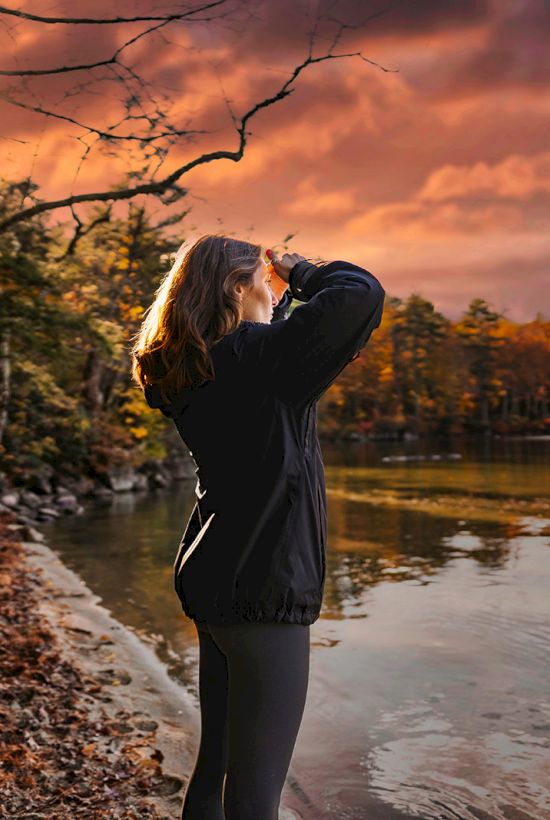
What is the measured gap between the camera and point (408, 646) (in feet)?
20.8

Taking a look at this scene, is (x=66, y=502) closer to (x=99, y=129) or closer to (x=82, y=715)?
(x=99, y=129)

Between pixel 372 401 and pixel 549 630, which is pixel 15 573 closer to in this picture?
pixel 549 630

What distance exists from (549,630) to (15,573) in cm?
474

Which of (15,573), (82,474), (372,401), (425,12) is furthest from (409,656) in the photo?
(372,401)

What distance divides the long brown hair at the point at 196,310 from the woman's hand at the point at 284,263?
0.11m

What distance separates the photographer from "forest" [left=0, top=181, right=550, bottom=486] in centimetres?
805

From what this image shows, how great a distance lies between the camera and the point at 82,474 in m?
18.1

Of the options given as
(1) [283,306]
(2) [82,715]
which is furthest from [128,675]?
(1) [283,306]

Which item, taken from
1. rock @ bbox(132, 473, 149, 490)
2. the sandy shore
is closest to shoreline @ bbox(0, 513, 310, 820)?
the sandy shore

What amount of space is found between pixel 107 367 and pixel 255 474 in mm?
19400

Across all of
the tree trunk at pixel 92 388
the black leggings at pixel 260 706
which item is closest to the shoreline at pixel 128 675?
the black leggings at pixel 260 706

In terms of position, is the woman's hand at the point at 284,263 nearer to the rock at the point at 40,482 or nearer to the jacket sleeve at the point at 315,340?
the jacket sleeve at the point at 315,340

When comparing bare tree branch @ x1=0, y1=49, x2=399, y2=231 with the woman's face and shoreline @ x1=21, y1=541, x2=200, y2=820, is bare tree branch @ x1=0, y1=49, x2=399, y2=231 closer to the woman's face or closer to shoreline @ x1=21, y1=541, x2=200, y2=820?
shoreline @ x1=21, y1=541, x2=200, y2=820

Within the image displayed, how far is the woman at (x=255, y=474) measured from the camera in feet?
5.32
